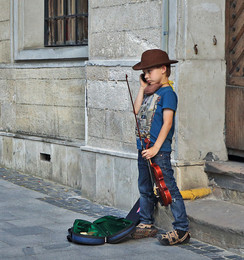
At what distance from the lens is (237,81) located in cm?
717

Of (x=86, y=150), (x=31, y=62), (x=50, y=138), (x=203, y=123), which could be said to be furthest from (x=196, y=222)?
(x=31, y=62)

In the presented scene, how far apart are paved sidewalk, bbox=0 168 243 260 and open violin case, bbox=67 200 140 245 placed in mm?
59

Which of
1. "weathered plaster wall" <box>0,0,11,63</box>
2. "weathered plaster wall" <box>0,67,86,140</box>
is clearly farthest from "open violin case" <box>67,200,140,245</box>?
"weathered plaster wall" <box>0,0,11,63</box>

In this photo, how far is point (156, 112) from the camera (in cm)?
618

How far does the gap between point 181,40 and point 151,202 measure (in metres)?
1.67

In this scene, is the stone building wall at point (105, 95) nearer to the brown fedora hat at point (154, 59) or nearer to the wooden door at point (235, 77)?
the wooden door at point (235, 77)

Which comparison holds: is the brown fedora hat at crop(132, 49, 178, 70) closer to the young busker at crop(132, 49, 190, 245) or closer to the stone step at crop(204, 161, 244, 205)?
the young busker at crop(132, 49, 190, 245)

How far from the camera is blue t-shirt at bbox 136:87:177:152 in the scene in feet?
20.1

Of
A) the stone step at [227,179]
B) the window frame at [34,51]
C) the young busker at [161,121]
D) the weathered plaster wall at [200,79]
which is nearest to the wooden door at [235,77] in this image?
the weathered plaster wall at [200,79]

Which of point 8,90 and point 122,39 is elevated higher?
point 122,39

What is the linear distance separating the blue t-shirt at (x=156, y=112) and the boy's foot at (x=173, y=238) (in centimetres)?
75

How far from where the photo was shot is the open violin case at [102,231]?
6166 mm

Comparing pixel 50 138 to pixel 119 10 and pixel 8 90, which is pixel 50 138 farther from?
pixel 119 10

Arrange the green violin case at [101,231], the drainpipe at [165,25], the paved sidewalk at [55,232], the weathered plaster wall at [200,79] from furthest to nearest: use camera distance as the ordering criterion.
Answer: the drainpipe at [165,25], the weathered plaster wall at [200,79], the green violin case at [101,231], the paved sidewalk at [55,232]
